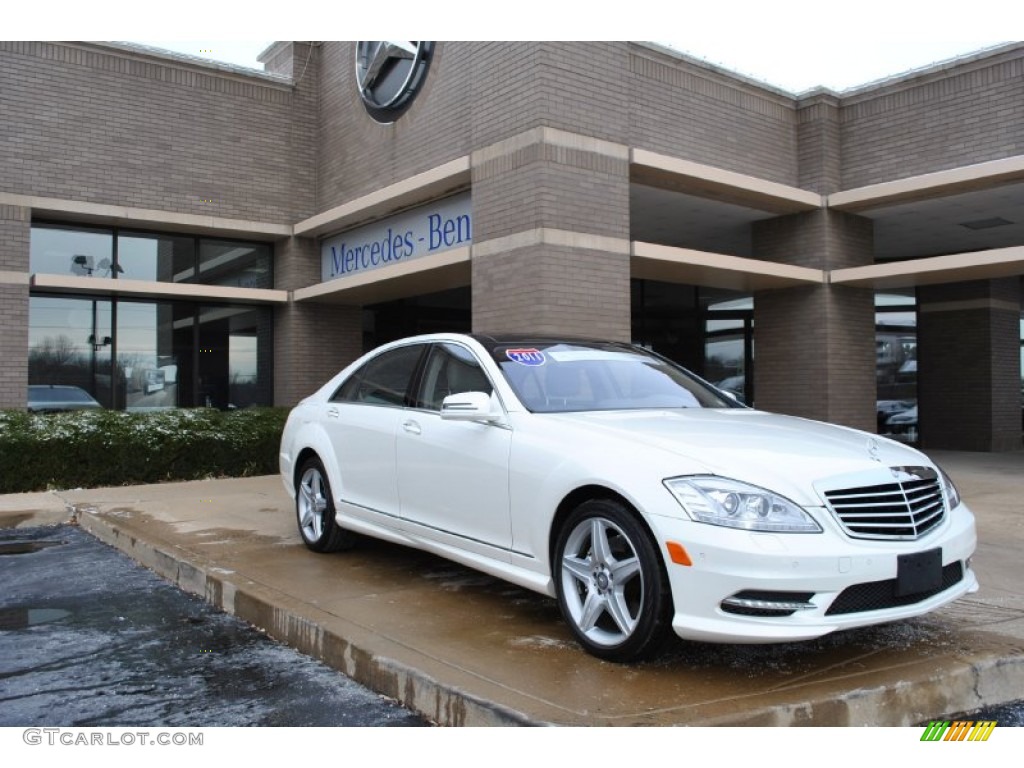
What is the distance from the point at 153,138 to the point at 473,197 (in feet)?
19.5

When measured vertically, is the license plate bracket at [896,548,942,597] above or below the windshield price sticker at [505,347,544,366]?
below

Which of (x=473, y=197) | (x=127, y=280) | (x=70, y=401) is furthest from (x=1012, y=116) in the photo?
(x=70, y=401)

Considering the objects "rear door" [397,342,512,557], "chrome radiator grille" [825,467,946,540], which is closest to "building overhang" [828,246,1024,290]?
"chrome radiator grille" [825,467,946,540]

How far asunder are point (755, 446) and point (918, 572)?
84cm

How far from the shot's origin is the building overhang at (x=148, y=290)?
12625mm

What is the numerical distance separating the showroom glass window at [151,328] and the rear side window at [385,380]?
27.7 feet

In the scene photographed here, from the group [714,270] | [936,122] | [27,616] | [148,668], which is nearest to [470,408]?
[148,668]

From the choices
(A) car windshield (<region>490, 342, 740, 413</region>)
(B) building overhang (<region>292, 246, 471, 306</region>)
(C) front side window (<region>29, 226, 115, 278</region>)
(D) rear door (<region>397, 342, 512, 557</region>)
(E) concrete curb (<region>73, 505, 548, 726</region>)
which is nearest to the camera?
(E) concrete curb (<region>73, 505, 548, 726</region>)

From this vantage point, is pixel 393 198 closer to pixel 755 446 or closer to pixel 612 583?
pixel 755 446

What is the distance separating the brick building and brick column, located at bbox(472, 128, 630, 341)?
3cm

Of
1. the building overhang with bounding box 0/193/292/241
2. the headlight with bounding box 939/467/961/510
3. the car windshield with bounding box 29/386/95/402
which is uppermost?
the building overhang with bounding box 0/193/292/241

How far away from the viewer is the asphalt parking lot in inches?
145

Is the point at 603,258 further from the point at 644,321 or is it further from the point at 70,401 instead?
the point at 70,401
